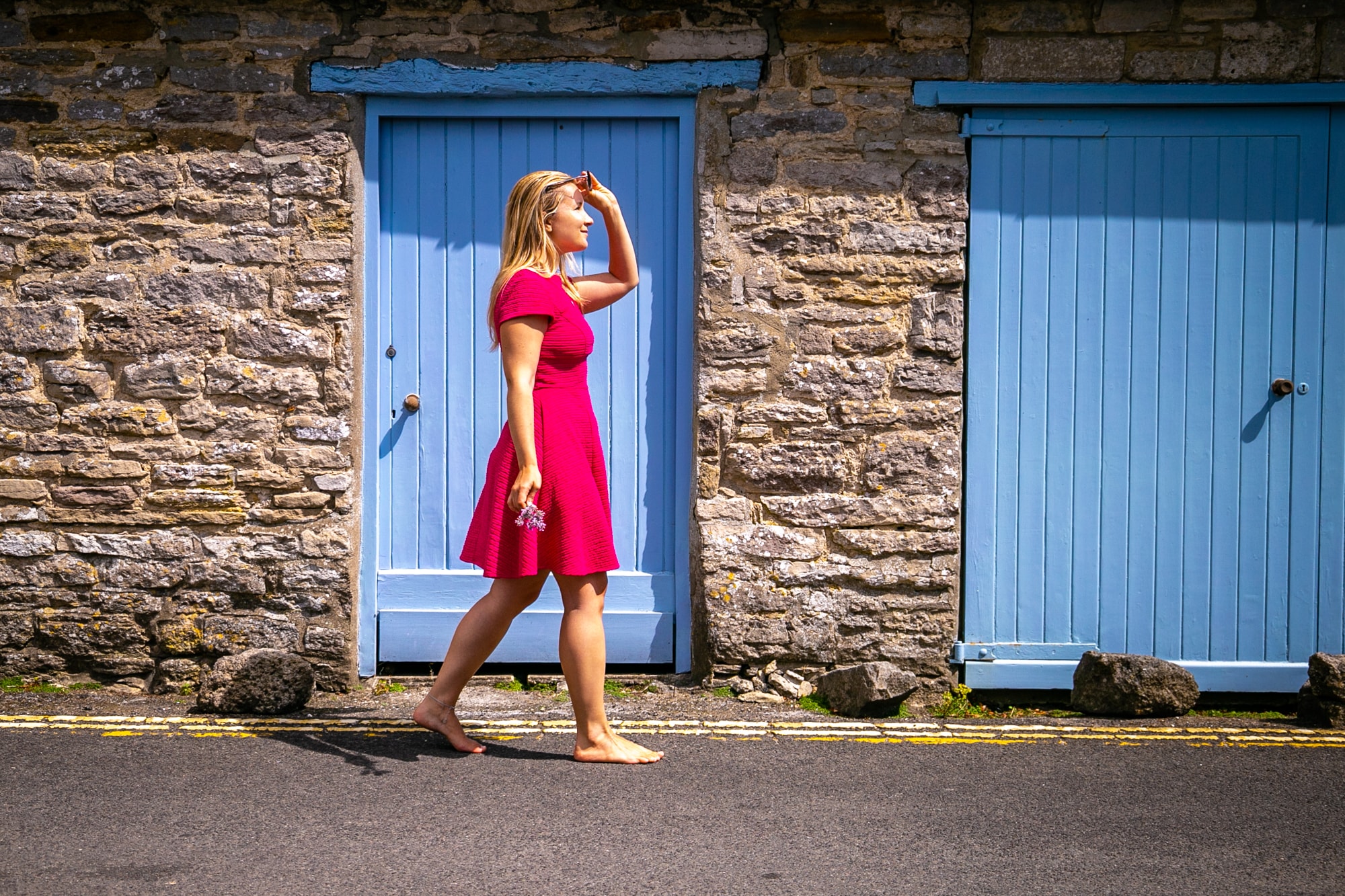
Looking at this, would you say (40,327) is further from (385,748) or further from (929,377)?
(929,377)

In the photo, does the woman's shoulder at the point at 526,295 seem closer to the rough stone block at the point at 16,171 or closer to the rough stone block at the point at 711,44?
the rough stone block at the point at 711,44

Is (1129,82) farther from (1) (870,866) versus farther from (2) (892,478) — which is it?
(1) (870,866)

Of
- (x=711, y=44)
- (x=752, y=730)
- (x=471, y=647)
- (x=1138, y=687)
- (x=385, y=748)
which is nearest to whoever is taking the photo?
(x=471, y=647)

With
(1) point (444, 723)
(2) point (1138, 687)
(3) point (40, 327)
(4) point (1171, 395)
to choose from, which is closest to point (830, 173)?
(4) point (1171, 395)

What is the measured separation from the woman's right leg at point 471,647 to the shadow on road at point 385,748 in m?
0.08

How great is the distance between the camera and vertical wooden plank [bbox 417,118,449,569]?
5.04 metres

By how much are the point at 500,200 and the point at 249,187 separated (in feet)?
3.54

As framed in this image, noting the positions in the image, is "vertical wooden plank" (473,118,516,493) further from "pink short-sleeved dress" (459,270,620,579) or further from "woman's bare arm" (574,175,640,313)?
"pink short-sleeved dress" (459,270,620,579)

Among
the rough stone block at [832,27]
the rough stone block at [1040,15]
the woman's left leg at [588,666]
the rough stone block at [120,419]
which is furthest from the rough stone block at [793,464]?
the rough stone block at [120,419]

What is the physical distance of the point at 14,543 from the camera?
491 centimetres

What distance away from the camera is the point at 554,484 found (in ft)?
12.2

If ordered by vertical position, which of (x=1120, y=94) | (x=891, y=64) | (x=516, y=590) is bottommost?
(x=516, y=590)

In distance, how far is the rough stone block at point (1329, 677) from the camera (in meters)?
4.48

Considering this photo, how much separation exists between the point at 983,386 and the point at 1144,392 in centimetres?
71
